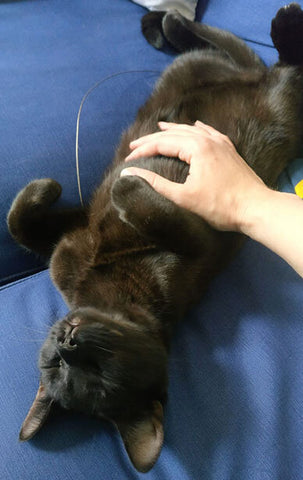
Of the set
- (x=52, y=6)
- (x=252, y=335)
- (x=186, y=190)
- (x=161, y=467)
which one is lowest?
(x=161, y=467)

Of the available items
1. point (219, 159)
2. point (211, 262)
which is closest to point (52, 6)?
point (219, 159)

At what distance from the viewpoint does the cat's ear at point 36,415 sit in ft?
2.47

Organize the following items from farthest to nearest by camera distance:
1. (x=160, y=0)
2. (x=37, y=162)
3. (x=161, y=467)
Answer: (x=160, y=0)
(x=37, y=162)
(x=161, y=467)

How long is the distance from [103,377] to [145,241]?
0.33 meters

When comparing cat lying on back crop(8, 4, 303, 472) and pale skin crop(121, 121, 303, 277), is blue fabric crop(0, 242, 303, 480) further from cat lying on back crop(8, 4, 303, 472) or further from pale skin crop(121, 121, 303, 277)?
pale skin crop(121, 121, 303, 277)

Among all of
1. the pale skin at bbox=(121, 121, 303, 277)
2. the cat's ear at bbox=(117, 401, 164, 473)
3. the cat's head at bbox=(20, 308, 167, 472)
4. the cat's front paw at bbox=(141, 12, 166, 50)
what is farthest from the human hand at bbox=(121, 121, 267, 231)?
the cat's front paw at bbox=(141, 12, 166, 50)

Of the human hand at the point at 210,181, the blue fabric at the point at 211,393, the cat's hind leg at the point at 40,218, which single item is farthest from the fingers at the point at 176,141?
the blue fabric at the point at 211,393

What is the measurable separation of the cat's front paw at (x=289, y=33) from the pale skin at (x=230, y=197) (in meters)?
0.53

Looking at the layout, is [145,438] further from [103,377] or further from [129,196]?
[129,196]

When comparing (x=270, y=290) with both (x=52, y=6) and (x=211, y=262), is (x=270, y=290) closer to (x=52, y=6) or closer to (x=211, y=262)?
(x=211, y=262)

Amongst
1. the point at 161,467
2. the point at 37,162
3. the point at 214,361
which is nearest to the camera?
the point at 161,467

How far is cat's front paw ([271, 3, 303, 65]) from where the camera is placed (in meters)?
1.16

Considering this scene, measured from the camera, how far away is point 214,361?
0.88m

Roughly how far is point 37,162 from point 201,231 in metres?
0.54
